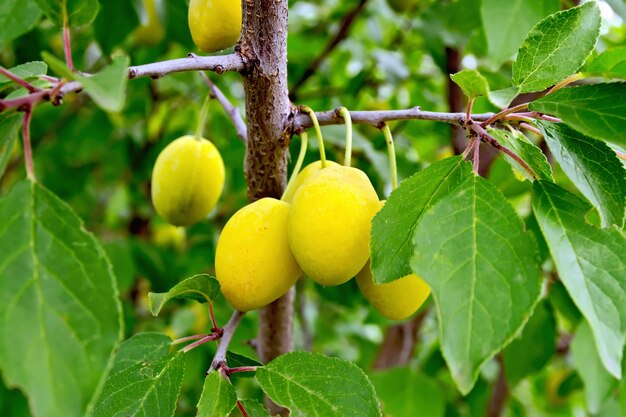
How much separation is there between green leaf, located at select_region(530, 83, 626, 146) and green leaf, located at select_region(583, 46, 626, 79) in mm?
17

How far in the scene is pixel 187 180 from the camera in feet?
3.11

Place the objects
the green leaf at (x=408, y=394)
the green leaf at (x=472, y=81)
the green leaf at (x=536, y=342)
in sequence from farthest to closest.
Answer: the green leaf at (x=408, y=394) → the green leaf at (x=536, y=342) → the green leaf at (x=472, y=81)

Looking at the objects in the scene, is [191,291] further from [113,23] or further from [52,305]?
[113,23]

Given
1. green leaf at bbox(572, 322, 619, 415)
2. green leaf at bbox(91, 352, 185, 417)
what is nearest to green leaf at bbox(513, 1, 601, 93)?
green leaf at bbox(91, 352, 185, 417)

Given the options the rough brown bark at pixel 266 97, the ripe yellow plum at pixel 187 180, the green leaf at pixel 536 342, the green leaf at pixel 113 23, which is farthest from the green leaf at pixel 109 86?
the green leaf at pixel 536 342

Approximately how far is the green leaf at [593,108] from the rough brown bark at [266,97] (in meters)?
0.28

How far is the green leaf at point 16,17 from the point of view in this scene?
999mm

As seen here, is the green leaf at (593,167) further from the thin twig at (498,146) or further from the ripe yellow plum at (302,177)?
the ripe yellow plum at (302,177)

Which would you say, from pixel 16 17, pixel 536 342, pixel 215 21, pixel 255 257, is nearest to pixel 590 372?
pixel 536 342

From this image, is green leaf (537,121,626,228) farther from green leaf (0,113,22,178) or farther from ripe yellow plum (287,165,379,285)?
green leaf (0,113,22,178)

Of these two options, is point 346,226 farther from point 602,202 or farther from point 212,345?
point 212,345

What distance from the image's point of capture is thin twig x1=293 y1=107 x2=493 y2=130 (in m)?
0.67

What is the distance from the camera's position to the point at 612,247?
0.56m

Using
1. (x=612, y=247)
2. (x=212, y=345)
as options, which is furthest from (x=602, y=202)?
(x=212, y=345)
